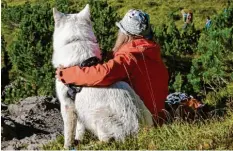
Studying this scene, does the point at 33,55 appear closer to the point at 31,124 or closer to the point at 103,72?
the point at 31,124

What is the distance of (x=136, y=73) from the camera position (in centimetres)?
573

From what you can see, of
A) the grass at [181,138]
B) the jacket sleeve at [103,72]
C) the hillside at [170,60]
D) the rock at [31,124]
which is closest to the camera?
the grass at [181,138]

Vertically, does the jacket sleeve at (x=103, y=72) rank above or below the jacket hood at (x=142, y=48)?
below

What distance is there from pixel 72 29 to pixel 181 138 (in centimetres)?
171

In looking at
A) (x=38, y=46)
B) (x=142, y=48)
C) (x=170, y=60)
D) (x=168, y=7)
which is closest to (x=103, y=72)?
(x=142, y=48)

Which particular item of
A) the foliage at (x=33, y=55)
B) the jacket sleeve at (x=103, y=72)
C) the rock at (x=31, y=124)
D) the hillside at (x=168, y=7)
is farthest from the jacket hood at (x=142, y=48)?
the hillside at (x=168, y=7)

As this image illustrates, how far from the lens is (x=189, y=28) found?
1510 inches

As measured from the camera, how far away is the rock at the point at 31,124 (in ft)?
22.3

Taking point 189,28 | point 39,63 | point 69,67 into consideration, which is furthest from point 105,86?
point 189,28

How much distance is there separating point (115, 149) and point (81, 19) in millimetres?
1536

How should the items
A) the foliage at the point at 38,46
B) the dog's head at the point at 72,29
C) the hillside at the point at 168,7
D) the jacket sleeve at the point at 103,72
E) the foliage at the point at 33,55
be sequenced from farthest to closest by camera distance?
the hillside at the point at 168,7
the foliage at the point at 38,46
the foliage at the point at 33,55
the dog's head at the point at 72,29
the jacket sleeve at the point at 103,72

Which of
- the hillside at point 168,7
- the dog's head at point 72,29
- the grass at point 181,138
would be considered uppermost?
the hillside at point 168,7

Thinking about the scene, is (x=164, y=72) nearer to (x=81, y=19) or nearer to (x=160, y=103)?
(x=160, y=103)

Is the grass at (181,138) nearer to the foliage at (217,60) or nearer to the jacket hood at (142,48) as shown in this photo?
the jacket hood at (142,48)
